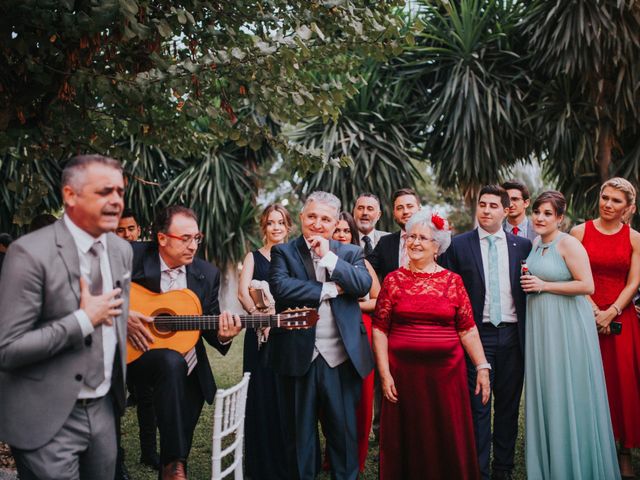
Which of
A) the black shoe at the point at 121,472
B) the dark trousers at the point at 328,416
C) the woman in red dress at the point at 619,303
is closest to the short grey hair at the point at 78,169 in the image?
the dark trousers at the point at 328,416

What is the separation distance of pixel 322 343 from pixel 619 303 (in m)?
2.53

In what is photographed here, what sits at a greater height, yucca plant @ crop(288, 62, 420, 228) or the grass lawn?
yucca plant @ crop(288, 62, 420, 228)

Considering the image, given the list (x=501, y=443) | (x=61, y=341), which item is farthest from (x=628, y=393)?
(x=61, y=341)

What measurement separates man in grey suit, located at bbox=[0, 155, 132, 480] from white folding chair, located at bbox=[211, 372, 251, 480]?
522mm

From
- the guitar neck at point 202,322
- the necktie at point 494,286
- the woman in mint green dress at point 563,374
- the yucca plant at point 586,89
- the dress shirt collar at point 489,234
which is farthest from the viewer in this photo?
the yucca plant at point 586,89

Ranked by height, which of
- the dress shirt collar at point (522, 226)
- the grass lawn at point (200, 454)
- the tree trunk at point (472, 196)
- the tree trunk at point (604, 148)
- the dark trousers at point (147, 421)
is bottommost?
the grass lawn at point (200, 454)

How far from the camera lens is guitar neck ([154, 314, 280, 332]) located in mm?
4004

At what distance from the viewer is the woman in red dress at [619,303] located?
16.9ft

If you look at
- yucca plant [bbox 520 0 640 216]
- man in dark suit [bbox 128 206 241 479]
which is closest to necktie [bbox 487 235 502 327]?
man in dark suit [bbox 128 206 241 479]

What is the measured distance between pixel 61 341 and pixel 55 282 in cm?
24

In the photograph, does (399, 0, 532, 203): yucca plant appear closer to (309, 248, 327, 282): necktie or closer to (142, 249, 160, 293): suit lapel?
(309, 248, 327, 282): necktie

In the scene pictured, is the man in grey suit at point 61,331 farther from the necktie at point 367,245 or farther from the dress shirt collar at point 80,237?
the necktie at point 367,245

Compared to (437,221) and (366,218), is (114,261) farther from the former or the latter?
(366,218)

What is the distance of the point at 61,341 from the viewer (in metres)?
2.53
